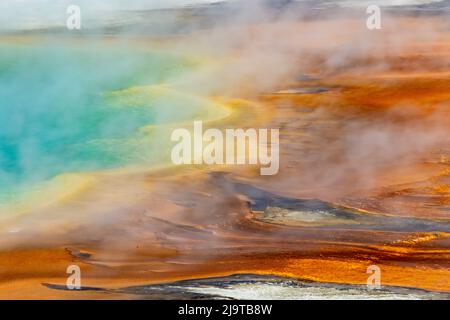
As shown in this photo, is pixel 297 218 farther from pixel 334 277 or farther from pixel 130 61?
pixel 130 61

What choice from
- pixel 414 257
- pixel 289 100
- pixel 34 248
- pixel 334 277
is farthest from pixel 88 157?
pixel 414 257

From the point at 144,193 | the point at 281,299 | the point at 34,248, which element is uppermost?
the point at 144,193

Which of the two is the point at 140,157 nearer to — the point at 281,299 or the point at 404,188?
the point at 281,299

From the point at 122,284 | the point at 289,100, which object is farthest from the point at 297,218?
the point at 122,284

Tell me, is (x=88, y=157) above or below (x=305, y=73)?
below

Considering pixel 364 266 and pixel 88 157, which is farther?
pixel 88 157

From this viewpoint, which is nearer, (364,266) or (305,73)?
(364,266)
